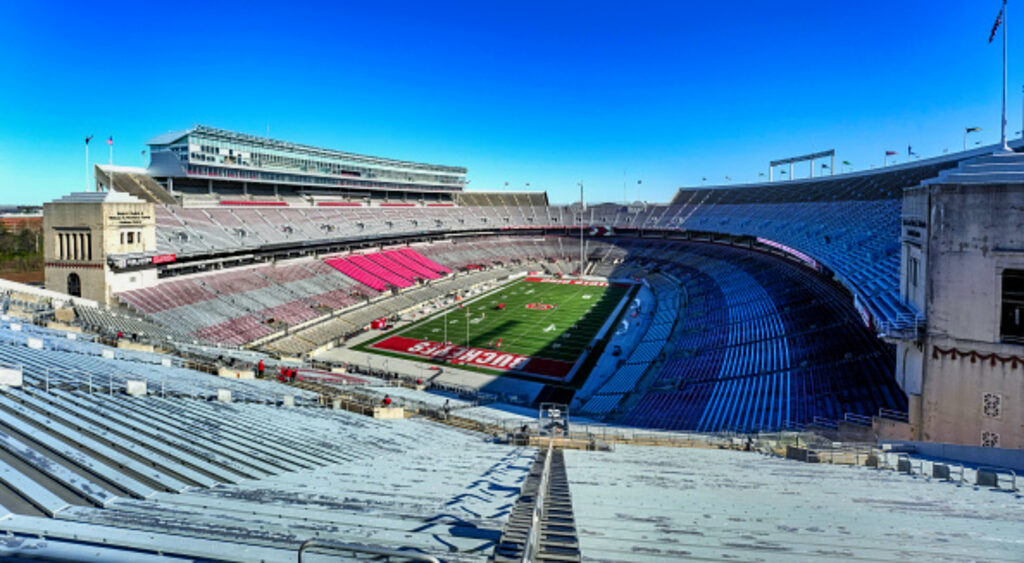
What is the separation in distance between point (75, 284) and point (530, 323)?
2964 centimetres

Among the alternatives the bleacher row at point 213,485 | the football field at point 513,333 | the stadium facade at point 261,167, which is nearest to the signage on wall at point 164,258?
the football field at point 513,333

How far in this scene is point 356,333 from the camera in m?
43.7

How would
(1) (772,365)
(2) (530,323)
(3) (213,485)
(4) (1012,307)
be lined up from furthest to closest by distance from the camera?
1. (2) (530,323)
2. (1) (772,365)
3. (4) (1012,307)
4. (3) (213,485)

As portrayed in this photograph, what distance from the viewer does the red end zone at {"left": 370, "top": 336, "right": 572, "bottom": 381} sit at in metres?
36.3

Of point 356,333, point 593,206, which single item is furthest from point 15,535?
point 593,206

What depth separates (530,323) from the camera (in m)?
48.3

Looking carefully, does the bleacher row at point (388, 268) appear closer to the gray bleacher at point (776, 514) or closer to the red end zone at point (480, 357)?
the red end zone at point (480, 357)

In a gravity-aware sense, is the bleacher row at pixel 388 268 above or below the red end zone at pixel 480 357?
above

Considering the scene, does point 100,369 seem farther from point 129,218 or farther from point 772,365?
point 772,365

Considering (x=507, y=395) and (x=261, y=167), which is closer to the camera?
(x=507, y=395)

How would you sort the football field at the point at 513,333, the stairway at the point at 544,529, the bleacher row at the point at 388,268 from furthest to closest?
the bleacher row at the point at 388,268
the football field at the point at 513,333
the stairway at the point at 544,529

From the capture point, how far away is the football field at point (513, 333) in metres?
38.2

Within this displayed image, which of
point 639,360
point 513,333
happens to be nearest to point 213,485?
point 639,360

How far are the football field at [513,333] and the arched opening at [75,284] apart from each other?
15910 mm
